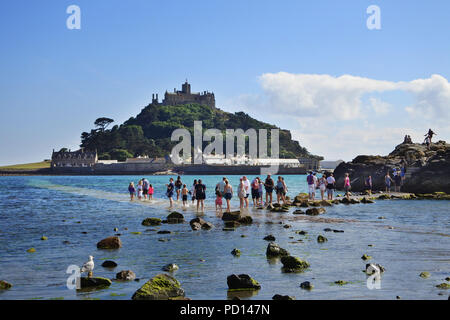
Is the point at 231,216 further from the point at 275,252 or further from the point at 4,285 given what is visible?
the point at 4,285

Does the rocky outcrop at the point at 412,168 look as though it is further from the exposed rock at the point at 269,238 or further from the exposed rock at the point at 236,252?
the exposed rock at the point at 236,252

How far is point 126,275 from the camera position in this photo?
10648 millimetres

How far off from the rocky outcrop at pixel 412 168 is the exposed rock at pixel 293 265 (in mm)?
35490

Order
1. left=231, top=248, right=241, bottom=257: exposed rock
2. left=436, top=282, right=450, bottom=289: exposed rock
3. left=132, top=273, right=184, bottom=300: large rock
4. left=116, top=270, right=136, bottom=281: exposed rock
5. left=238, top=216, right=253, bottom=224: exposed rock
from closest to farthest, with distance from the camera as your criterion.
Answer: left=132, top=273, right=184, bottom=300: large rock, left=436, top=282, right=450, bottom=289: exposed rock, left=116, top=270, right=136, bottom=281: exposed rock, left=231, top=248, right=241, bottom=257: exposed rock, left=238, top=216, right=253, bottom=224: exposed rock

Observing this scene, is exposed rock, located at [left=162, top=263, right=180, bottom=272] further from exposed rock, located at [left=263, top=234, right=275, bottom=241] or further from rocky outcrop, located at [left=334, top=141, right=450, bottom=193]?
rocky outcrop, located at [left=334, top=141, right=450, bottom=193]

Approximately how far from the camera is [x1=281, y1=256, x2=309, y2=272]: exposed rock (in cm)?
1134

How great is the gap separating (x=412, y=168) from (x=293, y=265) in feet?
124

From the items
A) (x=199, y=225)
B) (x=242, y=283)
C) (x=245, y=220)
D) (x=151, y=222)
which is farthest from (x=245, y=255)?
(x=151, y=222)

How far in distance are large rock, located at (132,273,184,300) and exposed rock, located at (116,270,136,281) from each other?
1643 millimetres

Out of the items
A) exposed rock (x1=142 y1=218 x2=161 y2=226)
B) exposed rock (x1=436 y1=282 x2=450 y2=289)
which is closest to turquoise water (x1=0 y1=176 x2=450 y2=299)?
exposed rock (x1=436 y1=282 x2=450 y2=289)
